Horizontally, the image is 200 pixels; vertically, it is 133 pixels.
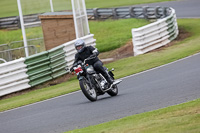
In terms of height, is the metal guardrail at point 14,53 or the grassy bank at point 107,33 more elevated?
the grassy bank at point 107,33

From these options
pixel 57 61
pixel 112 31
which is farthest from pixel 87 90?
pixel 112 31

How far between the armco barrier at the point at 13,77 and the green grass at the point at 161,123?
8347 mm

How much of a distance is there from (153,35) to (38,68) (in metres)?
6.60

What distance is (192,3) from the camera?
136ft

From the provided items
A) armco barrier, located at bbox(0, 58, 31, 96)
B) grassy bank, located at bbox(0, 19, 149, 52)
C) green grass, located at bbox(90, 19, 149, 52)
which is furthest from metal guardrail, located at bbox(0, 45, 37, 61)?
green grass, located at bbox(90, 19, 149, 52)

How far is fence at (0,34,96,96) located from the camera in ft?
57.0

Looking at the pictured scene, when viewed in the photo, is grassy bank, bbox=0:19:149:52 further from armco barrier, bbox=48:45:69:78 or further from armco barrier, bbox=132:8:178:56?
armco barrier, bbox=132:8:178:56

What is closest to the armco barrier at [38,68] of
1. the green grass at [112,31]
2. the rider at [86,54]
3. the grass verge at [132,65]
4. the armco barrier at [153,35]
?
the grass verge at [132,65]

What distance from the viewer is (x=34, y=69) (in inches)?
730

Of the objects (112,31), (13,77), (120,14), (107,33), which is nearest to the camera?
(13,77)

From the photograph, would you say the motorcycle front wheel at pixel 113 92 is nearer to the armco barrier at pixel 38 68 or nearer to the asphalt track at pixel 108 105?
the asphalt track at pixel 108 105

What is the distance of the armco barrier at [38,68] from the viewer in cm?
1830

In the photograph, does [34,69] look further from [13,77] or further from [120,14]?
[120,14]

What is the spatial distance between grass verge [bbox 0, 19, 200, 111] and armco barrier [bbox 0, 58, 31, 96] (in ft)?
1.71
